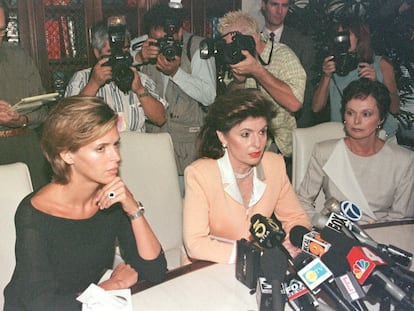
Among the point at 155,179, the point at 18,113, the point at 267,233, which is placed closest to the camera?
the point at 267,233

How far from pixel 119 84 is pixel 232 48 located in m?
0.60

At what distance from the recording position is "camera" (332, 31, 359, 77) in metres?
3.16

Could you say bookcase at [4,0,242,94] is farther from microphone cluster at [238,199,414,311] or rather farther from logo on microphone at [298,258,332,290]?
logo on microphone at [298,258,332,290]

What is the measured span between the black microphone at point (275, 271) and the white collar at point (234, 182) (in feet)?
2.40

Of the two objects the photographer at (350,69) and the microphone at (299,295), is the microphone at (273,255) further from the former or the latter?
the photographer at (350,69)

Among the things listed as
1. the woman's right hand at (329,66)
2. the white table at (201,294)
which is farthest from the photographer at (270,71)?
the white table at (201,294)

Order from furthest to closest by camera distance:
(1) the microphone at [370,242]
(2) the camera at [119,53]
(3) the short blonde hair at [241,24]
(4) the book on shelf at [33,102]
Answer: (3) the short blonde hair at [241,24], (2) the camera at [119,53], (4) the book on shelf at [33,102], (1) the microphone at [370,242]

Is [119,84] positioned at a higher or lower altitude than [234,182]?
higher

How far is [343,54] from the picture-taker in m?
3.16

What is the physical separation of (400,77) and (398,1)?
0.55m

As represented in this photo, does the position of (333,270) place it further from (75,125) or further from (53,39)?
(53,39)

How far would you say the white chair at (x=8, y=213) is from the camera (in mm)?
1816

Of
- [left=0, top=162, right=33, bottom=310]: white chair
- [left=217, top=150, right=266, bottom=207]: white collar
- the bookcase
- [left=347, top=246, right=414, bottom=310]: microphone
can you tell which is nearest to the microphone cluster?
[left=347, top=246, right=414, bottom=310]: microphone

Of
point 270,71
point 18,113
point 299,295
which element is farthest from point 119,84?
point 299,295
